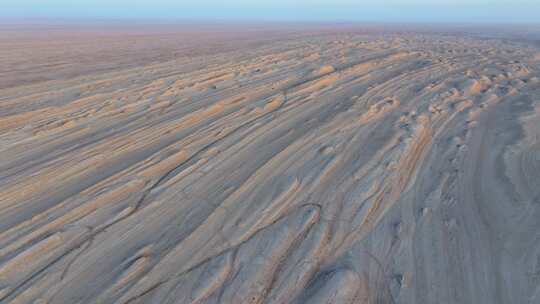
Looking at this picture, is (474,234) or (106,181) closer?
(474,234)

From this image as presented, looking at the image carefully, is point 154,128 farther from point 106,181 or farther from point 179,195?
point 179,195

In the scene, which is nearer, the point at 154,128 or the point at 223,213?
the point at 223,213

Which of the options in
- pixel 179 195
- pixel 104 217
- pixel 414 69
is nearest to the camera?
pixel 104 217

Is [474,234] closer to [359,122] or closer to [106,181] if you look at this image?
[359,122]

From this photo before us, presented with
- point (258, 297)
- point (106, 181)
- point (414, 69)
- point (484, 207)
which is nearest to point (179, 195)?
point (106, 181)

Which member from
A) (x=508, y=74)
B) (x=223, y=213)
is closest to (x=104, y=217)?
(x=223, y=213)

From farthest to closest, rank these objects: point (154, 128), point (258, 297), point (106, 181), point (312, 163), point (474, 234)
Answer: point (154, 128) < point (312, 163) < point (106, 181) < point (474, 234) < point (258, 297)

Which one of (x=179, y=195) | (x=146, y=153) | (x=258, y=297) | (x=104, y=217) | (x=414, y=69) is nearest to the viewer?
(x=258, y=297)
